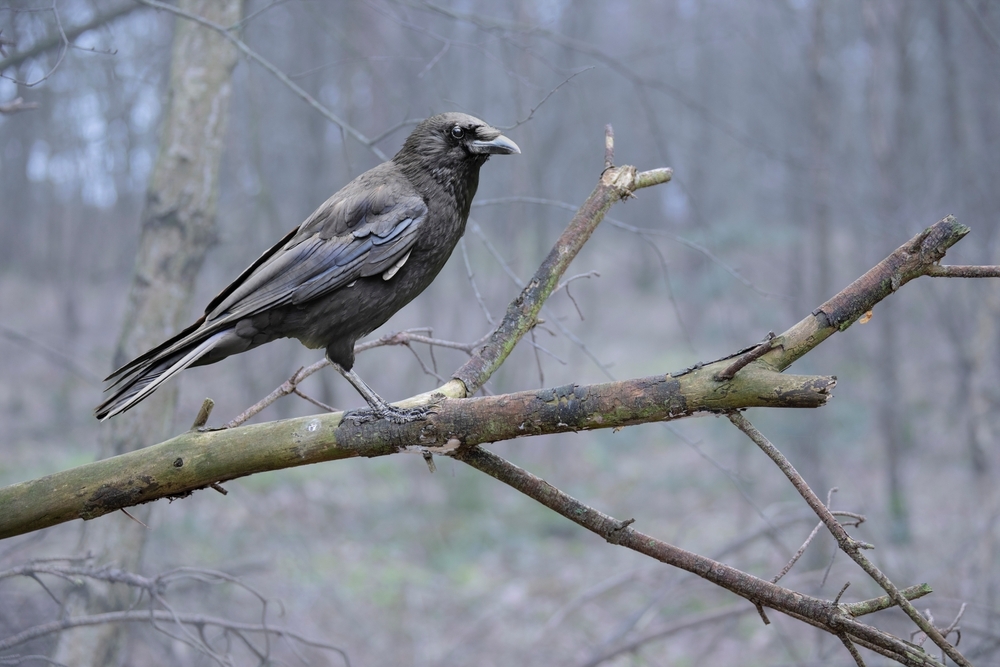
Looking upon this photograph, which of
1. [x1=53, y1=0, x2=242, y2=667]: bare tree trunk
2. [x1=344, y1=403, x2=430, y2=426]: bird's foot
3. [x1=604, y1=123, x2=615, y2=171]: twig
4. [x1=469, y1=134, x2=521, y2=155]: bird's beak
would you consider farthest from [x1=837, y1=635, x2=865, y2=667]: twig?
[x1=53, y1=0, x2=242, y2=667]: bare tree trunk

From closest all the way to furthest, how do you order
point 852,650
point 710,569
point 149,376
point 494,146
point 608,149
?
point 852,650
point 710,569
point 149,376
point 608,149
point 494,146

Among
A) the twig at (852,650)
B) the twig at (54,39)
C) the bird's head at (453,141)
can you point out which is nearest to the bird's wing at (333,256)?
the bird's head at (453,141)

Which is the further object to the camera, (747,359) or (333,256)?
(333,256)

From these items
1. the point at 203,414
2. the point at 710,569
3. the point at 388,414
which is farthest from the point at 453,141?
the point at 710,569

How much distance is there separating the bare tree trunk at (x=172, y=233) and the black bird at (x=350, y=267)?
1.12 meters

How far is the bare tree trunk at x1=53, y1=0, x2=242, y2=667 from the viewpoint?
3715mm

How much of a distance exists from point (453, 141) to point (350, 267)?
0.74 meters

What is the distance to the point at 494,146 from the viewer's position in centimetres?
307

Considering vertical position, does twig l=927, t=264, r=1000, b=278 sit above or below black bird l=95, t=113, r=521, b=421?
below

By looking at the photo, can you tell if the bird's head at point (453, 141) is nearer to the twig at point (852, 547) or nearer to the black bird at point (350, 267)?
the black bird at point (350, 267)

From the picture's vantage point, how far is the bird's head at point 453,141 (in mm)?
3127

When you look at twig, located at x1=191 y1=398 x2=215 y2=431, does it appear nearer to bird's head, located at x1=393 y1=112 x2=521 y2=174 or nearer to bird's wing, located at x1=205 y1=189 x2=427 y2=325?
bird's wing, located at x1=205 y1=189 x2=427 y2=325

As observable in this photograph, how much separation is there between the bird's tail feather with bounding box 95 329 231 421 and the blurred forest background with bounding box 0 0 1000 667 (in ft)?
4.04

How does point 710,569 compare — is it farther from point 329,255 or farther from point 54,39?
point 54,39
